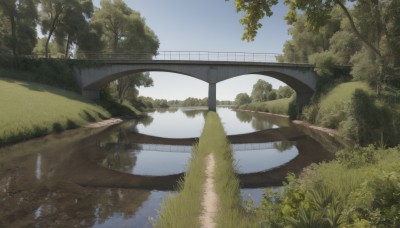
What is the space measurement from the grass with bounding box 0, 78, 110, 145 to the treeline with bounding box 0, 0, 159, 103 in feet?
40.8

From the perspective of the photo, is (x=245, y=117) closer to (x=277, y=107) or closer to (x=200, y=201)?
(x=277, y=107)

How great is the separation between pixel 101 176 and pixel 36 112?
16995mm

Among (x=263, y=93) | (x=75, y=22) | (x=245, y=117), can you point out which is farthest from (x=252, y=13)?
(x=263, y=93)

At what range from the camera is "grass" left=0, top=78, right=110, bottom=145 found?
22656mm

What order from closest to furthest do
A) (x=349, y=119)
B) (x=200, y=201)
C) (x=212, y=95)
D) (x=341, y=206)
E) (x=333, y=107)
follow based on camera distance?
(x=341, y=206)
(x=200, y=201)
(x=349, y=119)
(x=333, y=107)
(x=212, y=95)

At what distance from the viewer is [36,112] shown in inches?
1079

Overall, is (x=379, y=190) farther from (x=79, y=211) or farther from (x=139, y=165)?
(x=139, y=165)

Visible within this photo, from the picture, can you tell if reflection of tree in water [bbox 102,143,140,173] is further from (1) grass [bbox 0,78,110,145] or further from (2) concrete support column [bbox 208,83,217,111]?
(2) concrete support column [bbox 208,83,217,111]

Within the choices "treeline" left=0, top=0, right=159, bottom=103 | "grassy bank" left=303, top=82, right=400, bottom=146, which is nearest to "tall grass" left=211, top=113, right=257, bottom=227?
"grassy bank" left=303, top=82, right=400, bottom=146

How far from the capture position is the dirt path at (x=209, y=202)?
6.69 m

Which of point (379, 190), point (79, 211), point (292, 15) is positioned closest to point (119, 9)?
point (292, 15)

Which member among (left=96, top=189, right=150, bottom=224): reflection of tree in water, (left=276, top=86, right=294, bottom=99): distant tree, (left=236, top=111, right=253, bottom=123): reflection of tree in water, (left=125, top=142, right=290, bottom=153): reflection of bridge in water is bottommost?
(left=236, top=111, right=253, bottom=123): reflection of tree in water

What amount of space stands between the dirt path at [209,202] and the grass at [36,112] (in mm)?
17259

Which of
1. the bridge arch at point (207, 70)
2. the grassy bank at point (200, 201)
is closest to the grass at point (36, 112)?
the bridge arch at point (207, 70)
